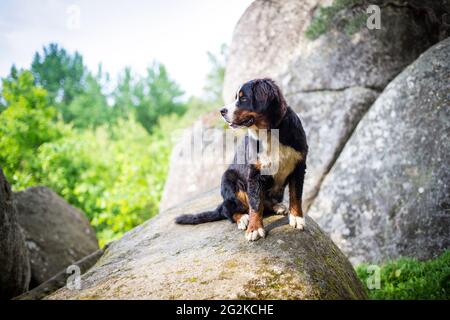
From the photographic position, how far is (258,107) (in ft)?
10.9

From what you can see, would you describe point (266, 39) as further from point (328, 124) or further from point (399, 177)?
point (399, 177)

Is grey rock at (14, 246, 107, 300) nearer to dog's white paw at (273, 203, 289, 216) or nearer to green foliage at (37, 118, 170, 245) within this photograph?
dog's white paw at (273, 203, 289, 216)

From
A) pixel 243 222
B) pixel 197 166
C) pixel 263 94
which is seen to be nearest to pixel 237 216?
pixel 243 222

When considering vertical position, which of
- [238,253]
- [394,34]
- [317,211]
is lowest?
[317,211]

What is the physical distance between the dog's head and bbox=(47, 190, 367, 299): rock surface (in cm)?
101

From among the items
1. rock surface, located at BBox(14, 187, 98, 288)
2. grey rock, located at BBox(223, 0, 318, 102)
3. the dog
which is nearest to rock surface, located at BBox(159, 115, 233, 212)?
grey rock, located at BBox(223, 0, 318, 102)

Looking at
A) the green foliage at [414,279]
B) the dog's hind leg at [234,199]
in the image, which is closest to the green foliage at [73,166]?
the dog's hind leg at [234,199]

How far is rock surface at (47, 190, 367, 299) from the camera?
2.37m

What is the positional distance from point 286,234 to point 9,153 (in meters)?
10.5

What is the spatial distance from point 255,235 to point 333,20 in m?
5.82
